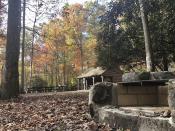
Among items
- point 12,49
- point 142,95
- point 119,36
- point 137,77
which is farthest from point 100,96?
point 119,36

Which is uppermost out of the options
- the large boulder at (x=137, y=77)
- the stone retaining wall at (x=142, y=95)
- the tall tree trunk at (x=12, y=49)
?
the tall tree trunk at (x=12, y=49)

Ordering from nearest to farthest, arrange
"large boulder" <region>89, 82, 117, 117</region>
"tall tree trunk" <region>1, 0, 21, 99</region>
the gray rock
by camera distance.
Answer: "large boulder" <region>89, 82, 117, 117</region>
the gray rock
"tall tree trunk" <region>1, 0, 21, 99</region>

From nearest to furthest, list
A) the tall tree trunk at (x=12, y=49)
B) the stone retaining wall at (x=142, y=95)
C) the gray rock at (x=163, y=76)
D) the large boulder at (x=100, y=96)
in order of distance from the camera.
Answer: the large boulder at (x=100, y=96)
the gray rock at (x=163, y=76)
the stone retaining wall at (x=142, y=95)
the tall tree trunk at (x=12, y=49)

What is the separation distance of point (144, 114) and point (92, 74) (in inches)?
1721

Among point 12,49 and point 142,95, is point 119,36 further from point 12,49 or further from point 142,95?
point 142,95

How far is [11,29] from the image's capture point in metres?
15.7

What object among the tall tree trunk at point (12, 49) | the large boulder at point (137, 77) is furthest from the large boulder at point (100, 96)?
the tall tree trunk at point (12, 49)

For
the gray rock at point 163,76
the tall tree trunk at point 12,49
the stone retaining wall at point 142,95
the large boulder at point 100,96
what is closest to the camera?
the large boulder at point 100,96

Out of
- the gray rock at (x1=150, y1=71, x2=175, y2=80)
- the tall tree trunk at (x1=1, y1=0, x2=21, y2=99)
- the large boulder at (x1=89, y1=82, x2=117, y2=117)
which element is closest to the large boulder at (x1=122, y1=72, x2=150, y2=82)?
the gray rock at (x1=150, y1=71, x2=175, y2=80)

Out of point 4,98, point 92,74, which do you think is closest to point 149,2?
point 4,98

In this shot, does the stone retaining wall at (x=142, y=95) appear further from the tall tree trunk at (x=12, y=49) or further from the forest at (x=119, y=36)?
the tall tree trunk at (x=12, y=49)

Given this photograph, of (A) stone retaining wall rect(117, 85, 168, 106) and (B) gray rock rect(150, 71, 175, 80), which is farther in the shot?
(A) stone retaining wall rect(117, 85, 168, 106)

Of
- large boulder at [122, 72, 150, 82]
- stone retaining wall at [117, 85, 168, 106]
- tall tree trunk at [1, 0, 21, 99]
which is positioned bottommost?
stone retaining wall at [117, 85, 168, 106]

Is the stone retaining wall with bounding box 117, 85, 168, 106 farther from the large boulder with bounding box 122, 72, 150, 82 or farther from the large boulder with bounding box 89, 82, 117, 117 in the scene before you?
the large boulder with bounding box 89, 82, 117, 117
